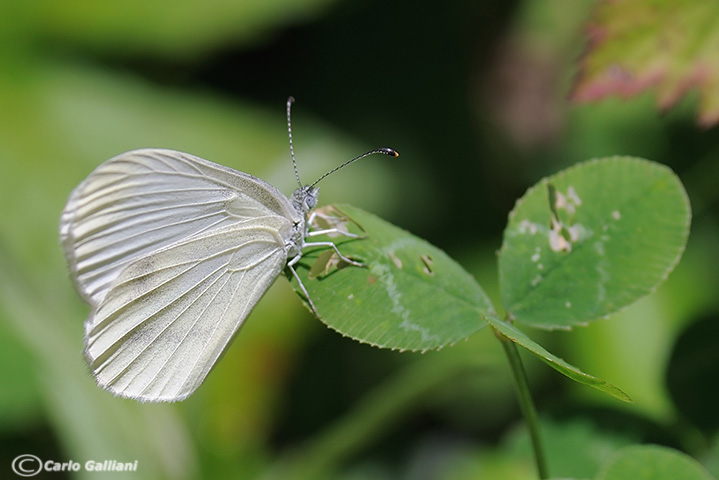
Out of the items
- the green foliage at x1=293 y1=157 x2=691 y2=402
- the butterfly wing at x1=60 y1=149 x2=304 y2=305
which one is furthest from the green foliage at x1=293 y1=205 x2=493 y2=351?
the butterfly wing at x1=60 y1=149 x2=304 y2=305

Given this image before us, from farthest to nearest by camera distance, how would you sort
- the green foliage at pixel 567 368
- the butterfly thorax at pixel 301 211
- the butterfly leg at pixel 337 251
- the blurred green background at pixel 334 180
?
the blurred green background at pixel 334 180, the butterfly thorax at pixel 301 211, the butterfly leg at pixel 337 251, the green foliage at pixel 567 368

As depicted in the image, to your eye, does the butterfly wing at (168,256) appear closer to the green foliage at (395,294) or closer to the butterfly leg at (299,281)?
the butterfly leg at (299,281)

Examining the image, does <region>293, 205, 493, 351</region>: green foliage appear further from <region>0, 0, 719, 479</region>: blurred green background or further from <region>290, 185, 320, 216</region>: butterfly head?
<region>0, 0, 719, 479</region>: blurred green background

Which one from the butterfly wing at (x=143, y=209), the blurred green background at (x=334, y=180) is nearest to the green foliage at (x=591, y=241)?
the blurred green background at (x=334, y=180)

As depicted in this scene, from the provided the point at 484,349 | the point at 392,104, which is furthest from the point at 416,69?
the point at 484,349

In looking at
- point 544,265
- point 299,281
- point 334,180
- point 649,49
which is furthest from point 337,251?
point 334,180

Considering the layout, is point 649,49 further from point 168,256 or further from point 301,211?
point 168,256

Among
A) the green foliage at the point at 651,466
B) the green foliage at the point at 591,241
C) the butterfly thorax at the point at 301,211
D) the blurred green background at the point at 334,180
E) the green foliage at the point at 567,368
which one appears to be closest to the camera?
the green foliage at the point at 567,368
